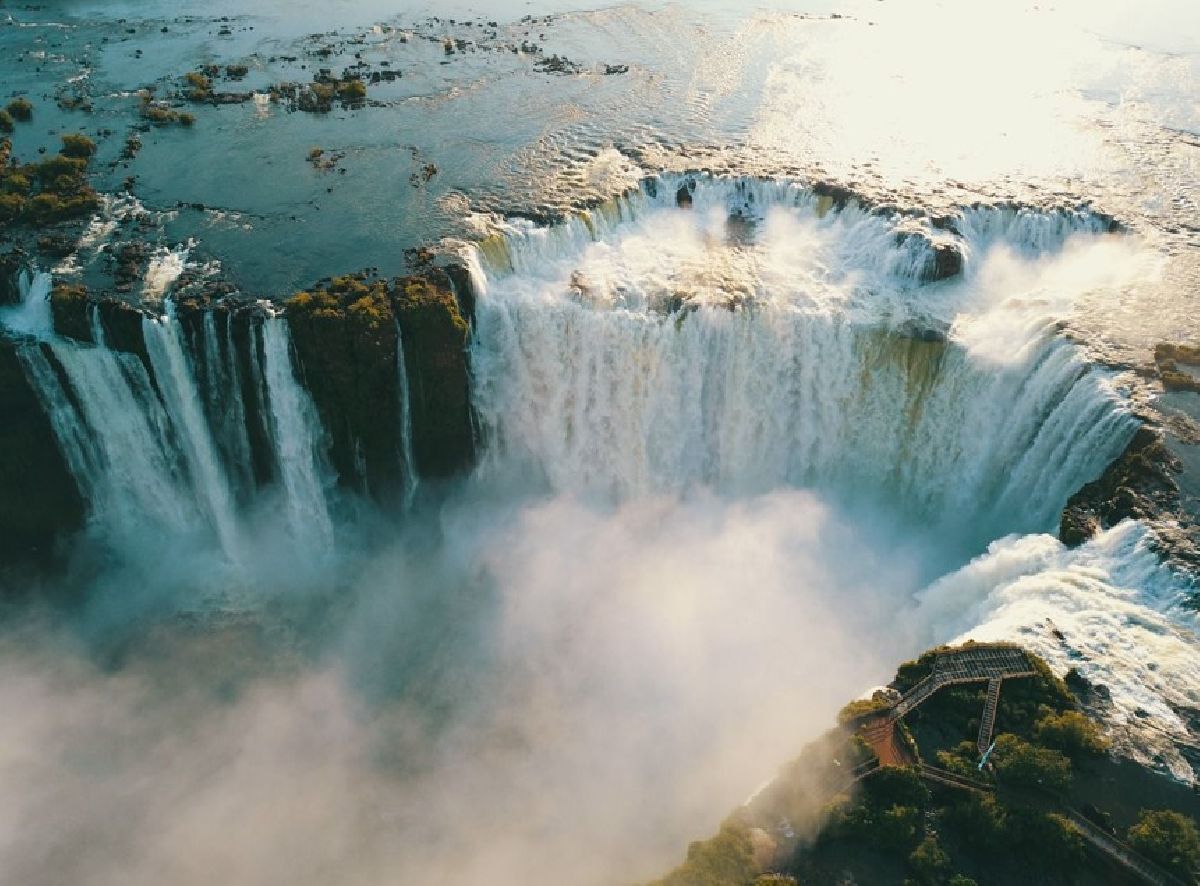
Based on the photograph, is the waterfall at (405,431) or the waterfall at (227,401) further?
the waterfall at (405,431)

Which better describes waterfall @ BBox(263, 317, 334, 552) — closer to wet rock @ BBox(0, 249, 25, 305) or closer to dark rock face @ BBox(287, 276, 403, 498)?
dark rock face @ BBox(287, 276, 403, 498)

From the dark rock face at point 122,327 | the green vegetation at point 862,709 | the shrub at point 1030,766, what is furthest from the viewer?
the dark rock face at point 122,327

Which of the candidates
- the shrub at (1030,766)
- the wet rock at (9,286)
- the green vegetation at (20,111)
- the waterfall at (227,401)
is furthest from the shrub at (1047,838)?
the green vegetation at (20,111)

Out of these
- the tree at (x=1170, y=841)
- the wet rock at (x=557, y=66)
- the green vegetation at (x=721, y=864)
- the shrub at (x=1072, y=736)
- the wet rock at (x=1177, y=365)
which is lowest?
the green vegetation at (x=721, y=864)

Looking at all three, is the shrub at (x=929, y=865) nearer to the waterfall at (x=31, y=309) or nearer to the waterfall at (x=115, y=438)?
the waterfall at (x=115, y=438)

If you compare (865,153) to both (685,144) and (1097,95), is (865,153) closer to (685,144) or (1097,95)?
(685,144)

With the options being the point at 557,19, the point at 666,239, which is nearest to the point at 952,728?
the point at 666,239

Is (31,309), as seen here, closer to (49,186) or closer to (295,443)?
(49,186)
